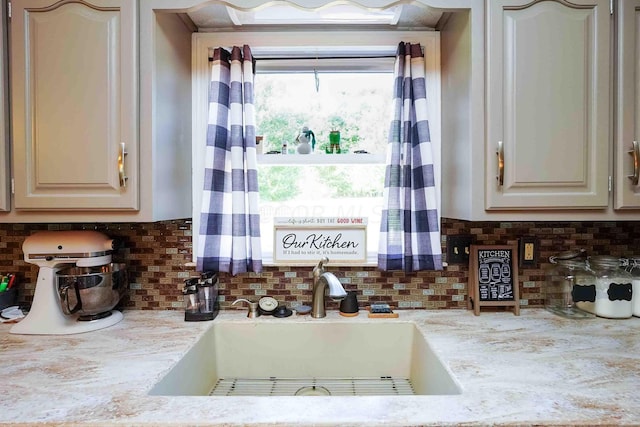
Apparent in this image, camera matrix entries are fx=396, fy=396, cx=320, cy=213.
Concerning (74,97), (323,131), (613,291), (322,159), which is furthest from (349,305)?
(74,97)

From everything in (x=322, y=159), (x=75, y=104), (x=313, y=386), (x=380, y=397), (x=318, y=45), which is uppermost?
(x=318, y=45)

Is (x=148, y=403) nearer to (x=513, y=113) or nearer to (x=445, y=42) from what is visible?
(x=513, y=113)

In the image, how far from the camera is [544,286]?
1.63 meters

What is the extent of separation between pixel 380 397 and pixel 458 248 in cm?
86

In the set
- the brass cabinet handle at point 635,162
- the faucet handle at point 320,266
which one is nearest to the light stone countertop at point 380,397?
the faucet handle at point 320,266

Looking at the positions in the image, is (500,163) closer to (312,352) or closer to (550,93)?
(550,93)

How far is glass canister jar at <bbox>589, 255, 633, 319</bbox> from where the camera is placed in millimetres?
A: 1461

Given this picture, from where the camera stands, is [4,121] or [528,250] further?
[528,250]

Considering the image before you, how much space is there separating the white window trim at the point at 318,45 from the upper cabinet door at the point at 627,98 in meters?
0.58

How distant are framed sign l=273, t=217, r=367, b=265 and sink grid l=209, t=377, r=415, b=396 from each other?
45cm

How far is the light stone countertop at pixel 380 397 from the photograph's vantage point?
84cm

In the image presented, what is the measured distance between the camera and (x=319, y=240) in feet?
5.28

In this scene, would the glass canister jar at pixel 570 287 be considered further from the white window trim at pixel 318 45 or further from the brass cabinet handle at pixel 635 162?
the white window trim at pixel 318 45

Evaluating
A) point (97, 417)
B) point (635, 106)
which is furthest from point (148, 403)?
point (635, 106)
